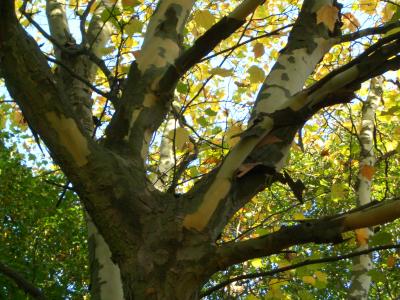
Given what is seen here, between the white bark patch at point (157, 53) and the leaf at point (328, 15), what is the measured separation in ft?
2.22

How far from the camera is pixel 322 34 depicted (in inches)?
87.4

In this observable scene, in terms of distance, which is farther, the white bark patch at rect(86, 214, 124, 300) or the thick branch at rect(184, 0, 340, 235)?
the white bark patch at rect(86, 214, 124, 300)

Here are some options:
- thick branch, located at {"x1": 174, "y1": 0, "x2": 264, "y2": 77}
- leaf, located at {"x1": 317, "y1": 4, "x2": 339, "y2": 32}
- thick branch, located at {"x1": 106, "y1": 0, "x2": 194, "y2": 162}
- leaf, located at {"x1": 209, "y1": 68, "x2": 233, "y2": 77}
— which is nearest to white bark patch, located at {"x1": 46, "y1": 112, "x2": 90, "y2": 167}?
thick branch, located at {"x1": 106, "y1": 0, "x2": 194, "y2": 162}

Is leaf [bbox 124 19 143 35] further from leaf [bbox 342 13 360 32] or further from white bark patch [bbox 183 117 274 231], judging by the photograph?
white bark patch [bbox 183 117 274 231]

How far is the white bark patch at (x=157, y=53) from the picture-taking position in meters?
2.01

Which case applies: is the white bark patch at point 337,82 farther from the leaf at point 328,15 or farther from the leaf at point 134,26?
the leaf at point 134,26

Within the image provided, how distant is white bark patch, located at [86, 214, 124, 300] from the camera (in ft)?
6.16

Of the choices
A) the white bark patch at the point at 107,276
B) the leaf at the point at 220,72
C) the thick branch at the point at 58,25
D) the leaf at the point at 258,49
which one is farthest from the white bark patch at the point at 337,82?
the thick branch at the point at 58,25

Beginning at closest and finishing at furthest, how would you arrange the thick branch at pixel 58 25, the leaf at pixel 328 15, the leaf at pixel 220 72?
the leaf at pixel 328 15 < the leaf at pixel 220 72 < the thick branch at pixel 58 25

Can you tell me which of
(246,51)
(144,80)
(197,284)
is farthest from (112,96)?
(246,51)

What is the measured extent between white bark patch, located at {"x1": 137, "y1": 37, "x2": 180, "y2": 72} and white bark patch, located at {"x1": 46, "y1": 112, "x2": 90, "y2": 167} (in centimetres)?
57

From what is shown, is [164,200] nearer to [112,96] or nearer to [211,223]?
[211,223]

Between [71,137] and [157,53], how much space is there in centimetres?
71

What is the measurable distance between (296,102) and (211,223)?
476 millimetres
